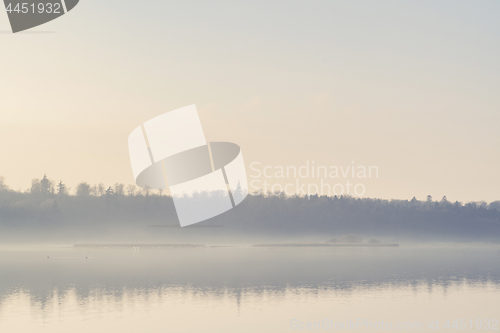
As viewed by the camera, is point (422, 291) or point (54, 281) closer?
point (422, 291)

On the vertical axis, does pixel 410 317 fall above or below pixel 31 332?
below

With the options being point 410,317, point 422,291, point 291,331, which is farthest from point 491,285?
point 291,331

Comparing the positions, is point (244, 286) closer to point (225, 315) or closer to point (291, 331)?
point (225, 315)

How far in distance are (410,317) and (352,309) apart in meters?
6.33

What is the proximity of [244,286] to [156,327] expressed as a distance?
28276 mm

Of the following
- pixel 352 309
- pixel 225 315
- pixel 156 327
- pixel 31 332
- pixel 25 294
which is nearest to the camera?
pixel 31 332

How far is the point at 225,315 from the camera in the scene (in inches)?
1950

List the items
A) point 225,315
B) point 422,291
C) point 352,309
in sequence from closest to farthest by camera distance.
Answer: point 225,315 → point 352,309 → point 422,291

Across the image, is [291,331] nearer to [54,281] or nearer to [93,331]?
[93,331]

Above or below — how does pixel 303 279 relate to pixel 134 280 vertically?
below

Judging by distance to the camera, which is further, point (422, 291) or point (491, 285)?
point (491, 285)

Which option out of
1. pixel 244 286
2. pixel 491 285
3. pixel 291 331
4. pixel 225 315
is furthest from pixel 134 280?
pixel 491 285

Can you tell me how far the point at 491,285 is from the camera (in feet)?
261

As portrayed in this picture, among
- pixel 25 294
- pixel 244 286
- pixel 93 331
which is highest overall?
pixel 93 331
